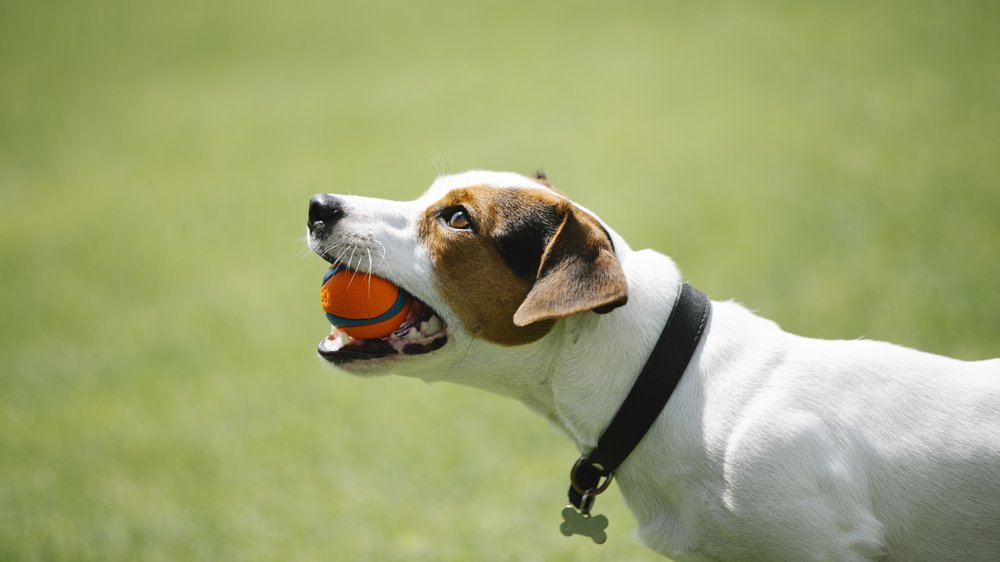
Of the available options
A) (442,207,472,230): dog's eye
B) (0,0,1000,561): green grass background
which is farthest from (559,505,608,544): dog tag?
(0,0,1000,561): green grass background

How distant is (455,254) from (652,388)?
0.96m

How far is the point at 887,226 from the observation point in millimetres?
8914

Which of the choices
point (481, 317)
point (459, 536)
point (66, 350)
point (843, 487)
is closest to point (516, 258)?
point (481, 317)

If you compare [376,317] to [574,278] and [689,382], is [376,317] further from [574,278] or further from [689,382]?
[689,382]

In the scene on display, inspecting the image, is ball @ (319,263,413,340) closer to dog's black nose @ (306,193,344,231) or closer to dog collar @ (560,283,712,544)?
dog's black nose @ (306,193,344,231)

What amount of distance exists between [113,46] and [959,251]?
2198 cm

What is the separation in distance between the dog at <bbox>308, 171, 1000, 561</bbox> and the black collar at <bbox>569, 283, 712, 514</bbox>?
0.04m

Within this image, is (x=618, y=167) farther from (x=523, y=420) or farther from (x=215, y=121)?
(x=215, y=121)

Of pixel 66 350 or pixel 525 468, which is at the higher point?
pixel 525 468

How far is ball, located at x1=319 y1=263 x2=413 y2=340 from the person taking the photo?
3.67 metres

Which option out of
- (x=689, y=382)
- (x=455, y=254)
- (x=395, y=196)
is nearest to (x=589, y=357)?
(x=689, y=382)

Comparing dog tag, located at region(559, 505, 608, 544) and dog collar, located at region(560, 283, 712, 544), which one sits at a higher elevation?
dog collar, located at region(560, 283, 712, 544)

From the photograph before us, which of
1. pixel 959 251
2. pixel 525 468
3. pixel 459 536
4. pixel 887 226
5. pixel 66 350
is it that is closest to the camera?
pixel 459 536

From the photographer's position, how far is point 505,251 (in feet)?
11.9
